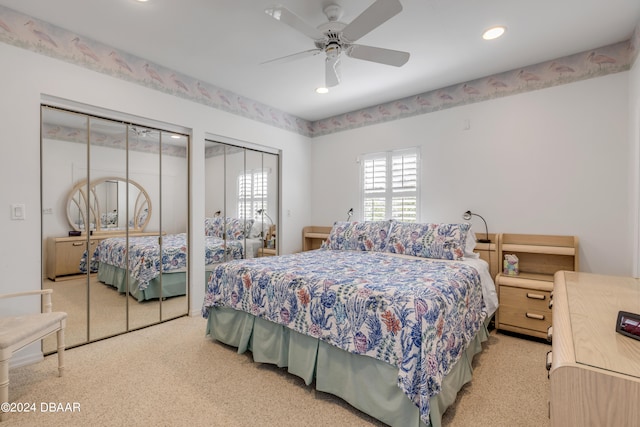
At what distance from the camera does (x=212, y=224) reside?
12.0 feet

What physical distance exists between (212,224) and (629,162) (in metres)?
4.21

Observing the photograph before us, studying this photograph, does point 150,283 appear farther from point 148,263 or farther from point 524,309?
point 524,309

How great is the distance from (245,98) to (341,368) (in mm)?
3447

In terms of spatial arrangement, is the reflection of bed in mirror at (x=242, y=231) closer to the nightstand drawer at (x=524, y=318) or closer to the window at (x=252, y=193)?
the window at (x=252, y=193)

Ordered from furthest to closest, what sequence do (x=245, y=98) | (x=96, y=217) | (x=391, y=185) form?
(x=391, y=185)
(x=245, y=98)
(x=96, y=217)

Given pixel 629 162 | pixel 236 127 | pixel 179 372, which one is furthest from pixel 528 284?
pixel 236 127

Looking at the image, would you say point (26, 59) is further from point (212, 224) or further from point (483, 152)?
point (483, 152)

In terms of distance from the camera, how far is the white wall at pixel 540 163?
2.74m

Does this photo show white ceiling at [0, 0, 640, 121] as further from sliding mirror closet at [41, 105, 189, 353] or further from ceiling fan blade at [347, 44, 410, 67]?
sliding mirror closet at [41, 105, 189, 353]

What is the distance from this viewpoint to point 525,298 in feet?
9.13

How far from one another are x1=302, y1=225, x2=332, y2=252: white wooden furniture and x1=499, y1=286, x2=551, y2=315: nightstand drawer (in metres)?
2.49

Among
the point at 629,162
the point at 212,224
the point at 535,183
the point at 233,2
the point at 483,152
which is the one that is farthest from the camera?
the point at 212,224

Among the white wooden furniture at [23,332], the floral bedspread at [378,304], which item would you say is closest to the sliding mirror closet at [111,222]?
the white wooden furniture at [23,332]

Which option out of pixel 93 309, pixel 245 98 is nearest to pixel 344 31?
pixel 245 98
